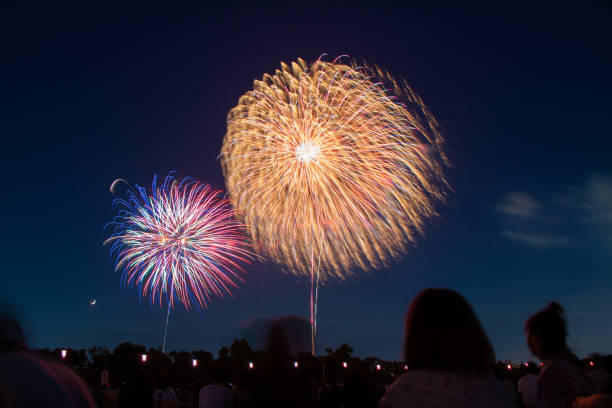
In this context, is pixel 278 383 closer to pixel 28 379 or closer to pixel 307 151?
pixel 28 379

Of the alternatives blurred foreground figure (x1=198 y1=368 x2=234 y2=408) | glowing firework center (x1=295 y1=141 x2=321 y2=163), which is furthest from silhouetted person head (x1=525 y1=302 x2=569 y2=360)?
glowing firework center (x1=295 y1=141 x2=321 y2=163)

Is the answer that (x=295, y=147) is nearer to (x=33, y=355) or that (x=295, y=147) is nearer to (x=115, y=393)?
(x=115, y=393)

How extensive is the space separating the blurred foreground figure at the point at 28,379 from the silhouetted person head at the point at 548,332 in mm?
4234

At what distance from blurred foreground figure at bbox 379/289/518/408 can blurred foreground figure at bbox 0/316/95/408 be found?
6.39 feet

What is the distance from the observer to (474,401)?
8.90ft

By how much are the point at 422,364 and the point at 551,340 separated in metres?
2.40

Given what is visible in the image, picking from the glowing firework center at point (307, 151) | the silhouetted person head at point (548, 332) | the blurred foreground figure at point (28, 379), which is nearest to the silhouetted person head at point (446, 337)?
the silhouetted person head at point (548, 332)

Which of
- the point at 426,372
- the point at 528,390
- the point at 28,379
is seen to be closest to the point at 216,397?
the point at 528,390

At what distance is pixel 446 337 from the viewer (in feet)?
9.73

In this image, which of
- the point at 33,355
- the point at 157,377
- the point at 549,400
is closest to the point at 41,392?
the point at 33,355

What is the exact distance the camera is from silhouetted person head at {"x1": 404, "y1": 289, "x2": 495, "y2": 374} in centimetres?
288

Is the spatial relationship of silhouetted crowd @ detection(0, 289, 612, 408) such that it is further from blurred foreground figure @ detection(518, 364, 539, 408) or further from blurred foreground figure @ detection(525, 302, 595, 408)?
blurred foreground figure @ detection(518, 364, 539, 408)

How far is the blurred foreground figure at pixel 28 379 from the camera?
2482 millimetres

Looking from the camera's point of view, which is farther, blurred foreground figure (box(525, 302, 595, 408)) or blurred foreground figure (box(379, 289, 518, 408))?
blurred foreground figure (box(525, 302, 595, 408))
